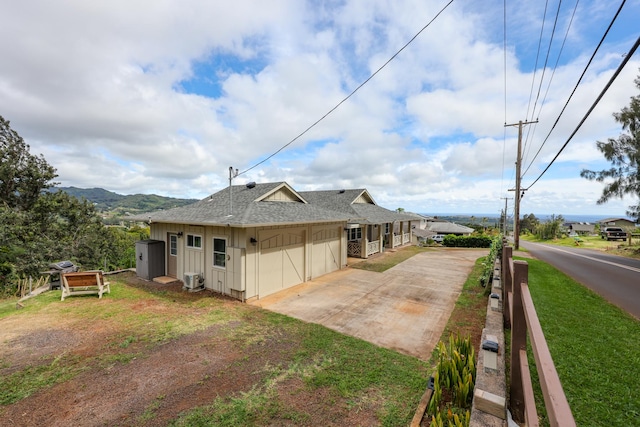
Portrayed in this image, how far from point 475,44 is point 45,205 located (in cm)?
2582

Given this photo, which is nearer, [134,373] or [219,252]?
[134,373]

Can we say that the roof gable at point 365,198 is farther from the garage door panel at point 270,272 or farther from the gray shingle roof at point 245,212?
the garage door panel at point 270,272

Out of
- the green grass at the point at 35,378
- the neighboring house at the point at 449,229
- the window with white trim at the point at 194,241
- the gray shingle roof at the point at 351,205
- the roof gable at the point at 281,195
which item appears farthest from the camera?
the neighboring house at the point at 449,229

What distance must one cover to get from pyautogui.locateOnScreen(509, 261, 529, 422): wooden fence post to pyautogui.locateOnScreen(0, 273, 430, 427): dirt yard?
67.6 inches

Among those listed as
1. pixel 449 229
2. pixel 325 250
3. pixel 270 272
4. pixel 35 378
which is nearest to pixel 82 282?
pixel 35 378

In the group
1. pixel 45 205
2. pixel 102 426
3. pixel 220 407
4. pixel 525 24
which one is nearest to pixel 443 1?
pixel 525 24

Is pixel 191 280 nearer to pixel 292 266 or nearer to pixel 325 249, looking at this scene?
pixel 292 266

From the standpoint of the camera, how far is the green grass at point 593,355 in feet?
10.8

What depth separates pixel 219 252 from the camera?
30.1 ft

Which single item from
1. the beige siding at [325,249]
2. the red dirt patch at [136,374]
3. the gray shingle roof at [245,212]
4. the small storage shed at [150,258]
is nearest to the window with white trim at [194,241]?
the gray shingle roof at [245,212]

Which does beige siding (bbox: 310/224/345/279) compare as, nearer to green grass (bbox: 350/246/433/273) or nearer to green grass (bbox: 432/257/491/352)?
green grass (bbox: 350/246/433/273)

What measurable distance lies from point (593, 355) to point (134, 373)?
8053 mm

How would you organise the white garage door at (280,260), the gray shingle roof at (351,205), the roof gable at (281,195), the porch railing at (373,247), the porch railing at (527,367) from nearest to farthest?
the porch railing at (527,367)
the white garage door at (280,260)
the roof gable at (281,195)
the porch railing at (373,247)
the gray shingle roof at (351,205)

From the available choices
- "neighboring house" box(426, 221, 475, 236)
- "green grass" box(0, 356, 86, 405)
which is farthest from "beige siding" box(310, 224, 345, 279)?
"neighboring house" box(426, 221, 475, 236)
